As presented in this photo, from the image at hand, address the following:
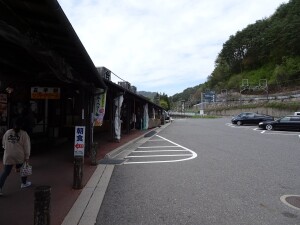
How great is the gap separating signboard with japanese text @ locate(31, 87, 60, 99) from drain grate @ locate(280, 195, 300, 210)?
9.44 metres

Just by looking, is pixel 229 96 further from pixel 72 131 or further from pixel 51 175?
pixel 51 175

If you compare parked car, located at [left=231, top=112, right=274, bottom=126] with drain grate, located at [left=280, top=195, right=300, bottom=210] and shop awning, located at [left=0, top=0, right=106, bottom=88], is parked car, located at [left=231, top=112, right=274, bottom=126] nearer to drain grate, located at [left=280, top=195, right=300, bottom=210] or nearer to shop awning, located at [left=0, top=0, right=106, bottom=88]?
shop awning, located at [left=0, top=0, right=106, bottom=88]

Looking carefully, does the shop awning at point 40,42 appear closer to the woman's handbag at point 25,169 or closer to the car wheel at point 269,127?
the woman's handbag at point 25,169

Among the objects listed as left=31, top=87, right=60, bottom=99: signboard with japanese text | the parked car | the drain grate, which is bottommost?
the drain grate

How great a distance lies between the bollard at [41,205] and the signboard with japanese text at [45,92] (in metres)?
9.24

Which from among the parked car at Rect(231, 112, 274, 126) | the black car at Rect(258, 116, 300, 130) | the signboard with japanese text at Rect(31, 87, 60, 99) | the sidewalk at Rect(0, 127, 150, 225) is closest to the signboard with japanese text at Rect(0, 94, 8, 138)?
the signboard with japanese text at Rect(31, 87, 60, 99)

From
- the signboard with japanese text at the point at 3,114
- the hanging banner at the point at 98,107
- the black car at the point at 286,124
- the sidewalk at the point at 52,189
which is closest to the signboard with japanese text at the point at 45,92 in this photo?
the signboard with japanese text at the point at 3,114

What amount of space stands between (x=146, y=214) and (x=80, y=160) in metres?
2.33

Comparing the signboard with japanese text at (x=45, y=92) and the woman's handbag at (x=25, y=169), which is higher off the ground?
the signboard with japanese text at (x=45, y=92)

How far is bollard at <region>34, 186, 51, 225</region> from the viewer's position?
4.34 m

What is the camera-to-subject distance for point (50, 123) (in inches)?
639

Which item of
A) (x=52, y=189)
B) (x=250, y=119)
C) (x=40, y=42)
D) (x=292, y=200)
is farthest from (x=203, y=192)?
(x=250, y=119)

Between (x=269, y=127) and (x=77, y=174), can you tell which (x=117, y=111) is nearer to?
(x=77, y=174)

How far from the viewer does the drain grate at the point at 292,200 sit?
6.14 m
